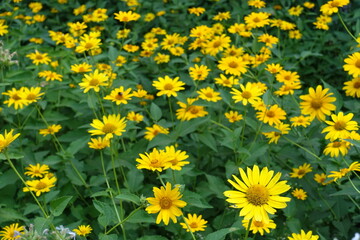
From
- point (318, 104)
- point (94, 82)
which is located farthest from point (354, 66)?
point (94, 82)

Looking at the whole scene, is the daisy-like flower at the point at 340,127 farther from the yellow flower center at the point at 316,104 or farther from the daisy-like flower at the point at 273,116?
the daisy-like flower at the point at 273,116

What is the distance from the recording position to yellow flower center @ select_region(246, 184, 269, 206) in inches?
53.7

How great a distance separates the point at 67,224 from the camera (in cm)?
229

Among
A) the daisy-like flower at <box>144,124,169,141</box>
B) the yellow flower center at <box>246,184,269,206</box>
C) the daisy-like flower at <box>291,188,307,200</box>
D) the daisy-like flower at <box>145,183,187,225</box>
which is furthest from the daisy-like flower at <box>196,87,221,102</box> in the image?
the yellow flower center at <box>246,184,269,206</box>

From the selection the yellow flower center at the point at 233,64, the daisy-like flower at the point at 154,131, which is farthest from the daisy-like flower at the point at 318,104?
the daisy-like flower at the point at 154,131

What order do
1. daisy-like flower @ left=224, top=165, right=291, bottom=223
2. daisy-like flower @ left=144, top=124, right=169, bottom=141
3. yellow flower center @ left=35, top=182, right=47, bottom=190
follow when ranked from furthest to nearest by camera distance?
1. daisy-like flower @ left=144, top=124, right=169, bottom=141
2. yellow flower center @ left=35, top=182, right=47, bottom=190
3. daisy-like flower @ left=224, top=165, right=291, bottom=223

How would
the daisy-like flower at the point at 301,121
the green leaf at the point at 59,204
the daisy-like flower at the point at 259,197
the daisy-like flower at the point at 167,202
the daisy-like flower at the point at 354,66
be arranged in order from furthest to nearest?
the daisy-like flower at the point at 301,121 → the daisy-like flower at the point at 354,66 → the green leaf at the point at 59,204 → the daisy-like flower at the point at 167,202 → the daisy-like flower at the point at 259,197

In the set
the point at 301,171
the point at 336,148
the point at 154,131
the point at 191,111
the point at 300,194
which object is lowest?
the point at 300,194

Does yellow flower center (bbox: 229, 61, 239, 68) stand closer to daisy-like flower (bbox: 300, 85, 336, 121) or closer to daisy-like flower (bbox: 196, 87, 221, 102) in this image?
daisy-like flower (bbox: 196, 87, 221, 102)

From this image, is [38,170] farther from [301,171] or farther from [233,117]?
[301,171]

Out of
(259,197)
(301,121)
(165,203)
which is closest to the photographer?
(259,197)

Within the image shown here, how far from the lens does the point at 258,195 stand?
137 cm

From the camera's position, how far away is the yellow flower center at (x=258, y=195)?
136 centimetres

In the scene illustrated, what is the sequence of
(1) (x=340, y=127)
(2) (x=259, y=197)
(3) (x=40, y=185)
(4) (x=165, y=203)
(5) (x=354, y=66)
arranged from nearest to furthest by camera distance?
(2) (x=259, y=197) < (4) (x=165, y=203) < (1) (x=340, y=127) < (3) (x=40, y=185) < (5) (x=354, y=66)
